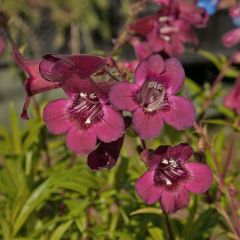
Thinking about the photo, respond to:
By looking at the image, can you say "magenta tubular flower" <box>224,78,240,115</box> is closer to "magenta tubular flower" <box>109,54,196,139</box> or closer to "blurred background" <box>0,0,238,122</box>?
"magenta tubular flower" <box>109,54,196,139</box>

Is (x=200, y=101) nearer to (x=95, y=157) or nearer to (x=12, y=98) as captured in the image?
(x=95, y=157)

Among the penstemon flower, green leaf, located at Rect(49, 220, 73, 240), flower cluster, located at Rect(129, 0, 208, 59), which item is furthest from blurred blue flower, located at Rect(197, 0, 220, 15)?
the penstemon flower

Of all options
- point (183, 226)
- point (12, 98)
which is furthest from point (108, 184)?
point (12, 98)

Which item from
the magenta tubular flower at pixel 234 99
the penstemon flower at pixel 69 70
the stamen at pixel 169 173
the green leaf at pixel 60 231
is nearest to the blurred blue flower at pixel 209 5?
the magenta tubular flower at pixel 234 99

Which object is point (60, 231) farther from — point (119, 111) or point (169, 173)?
point (119, 111)

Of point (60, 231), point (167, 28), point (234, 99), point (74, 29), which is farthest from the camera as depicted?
point (74, 29)

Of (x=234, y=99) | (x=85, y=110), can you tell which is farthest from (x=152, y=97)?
(x=234, y=99)
